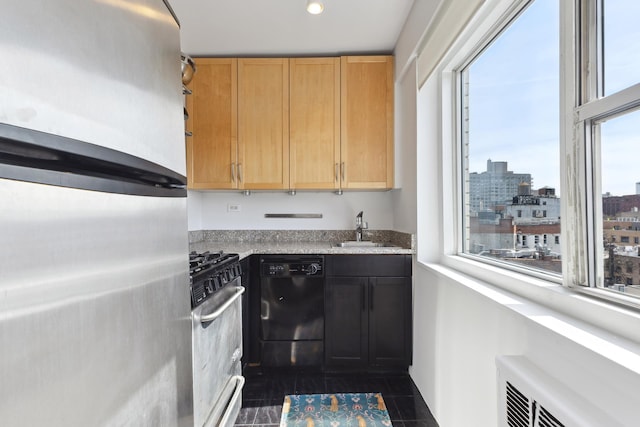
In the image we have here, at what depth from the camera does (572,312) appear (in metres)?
0.94

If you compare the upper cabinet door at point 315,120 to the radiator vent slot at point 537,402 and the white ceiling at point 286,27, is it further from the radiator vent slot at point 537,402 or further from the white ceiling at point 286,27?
the radiator vent slot at point 537,402

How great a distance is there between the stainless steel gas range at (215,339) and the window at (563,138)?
4.13 feet

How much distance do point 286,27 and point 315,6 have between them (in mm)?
379

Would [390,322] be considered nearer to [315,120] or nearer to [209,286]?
[209,286]

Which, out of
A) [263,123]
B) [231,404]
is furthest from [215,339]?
[263,123]

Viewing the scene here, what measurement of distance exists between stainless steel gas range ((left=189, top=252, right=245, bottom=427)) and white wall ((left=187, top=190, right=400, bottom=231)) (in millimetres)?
1223

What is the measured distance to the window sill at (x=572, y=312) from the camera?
28.7 inches

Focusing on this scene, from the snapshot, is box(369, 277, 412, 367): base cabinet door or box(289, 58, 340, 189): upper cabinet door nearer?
box(369, 277, 412, 367): base cabinet door

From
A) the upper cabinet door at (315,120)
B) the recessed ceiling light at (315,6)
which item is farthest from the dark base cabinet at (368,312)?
the recessed ceiling light at (315,6)

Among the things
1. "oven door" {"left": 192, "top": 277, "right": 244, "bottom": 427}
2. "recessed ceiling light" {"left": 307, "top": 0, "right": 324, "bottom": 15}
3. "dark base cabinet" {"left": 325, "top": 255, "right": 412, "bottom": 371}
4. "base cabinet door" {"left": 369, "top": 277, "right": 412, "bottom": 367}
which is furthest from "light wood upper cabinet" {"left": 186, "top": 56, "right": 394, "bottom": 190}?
"oven door" {"left": 192, "top": 277, "right": 244, "bottom": 427}

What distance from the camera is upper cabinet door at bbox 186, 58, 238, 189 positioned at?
2.70 m

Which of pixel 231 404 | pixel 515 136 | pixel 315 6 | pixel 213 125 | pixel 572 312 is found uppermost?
pixel 315 6

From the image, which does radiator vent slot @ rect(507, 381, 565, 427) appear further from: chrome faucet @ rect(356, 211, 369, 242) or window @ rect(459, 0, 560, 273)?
chrome faucet @ rect(356, 211, 369, 242)

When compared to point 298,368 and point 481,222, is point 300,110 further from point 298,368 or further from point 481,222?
point 298,368
